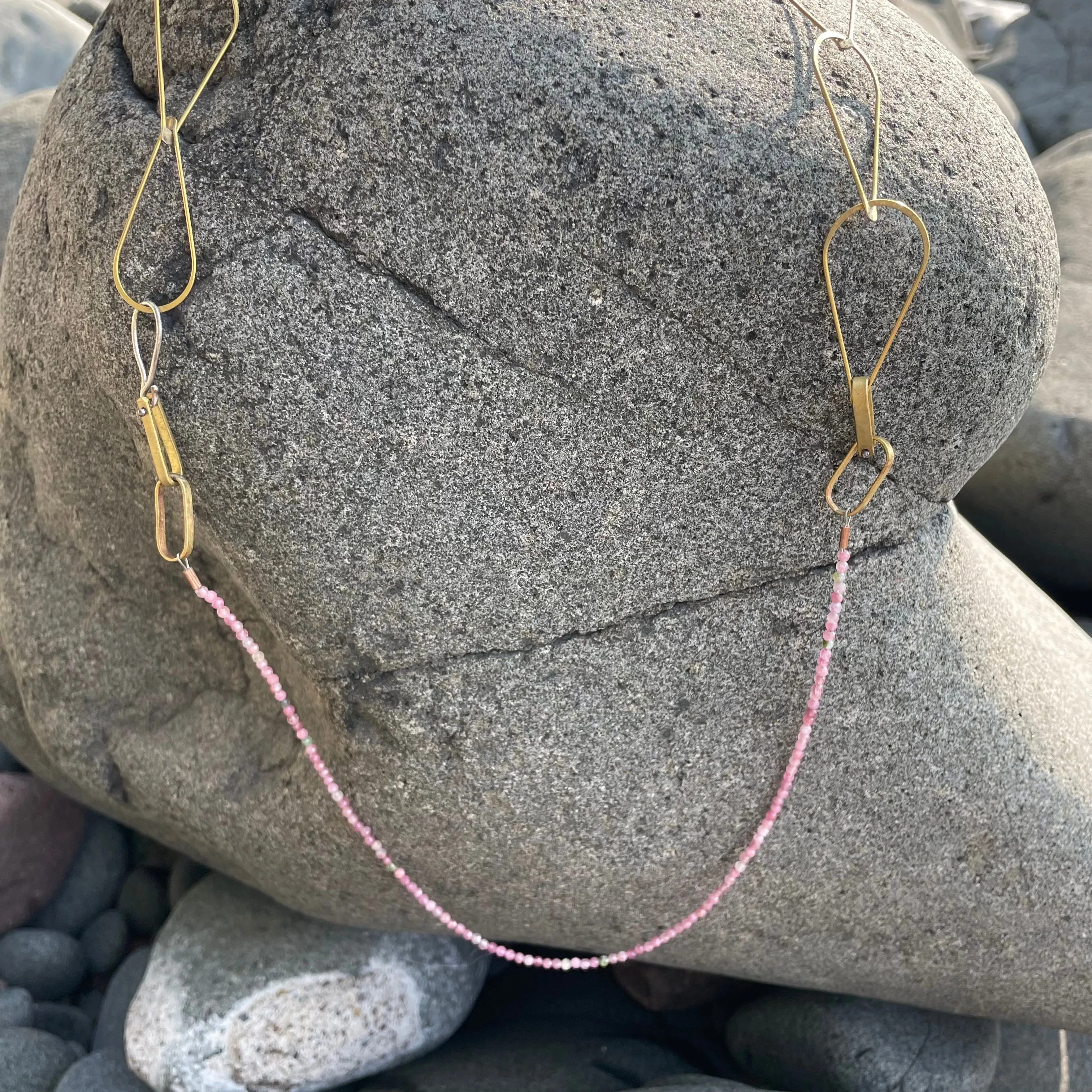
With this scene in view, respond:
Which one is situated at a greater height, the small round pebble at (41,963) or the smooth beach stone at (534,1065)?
the smooth beach stone at (534,1065)

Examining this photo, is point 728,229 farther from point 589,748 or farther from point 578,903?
point 578,903

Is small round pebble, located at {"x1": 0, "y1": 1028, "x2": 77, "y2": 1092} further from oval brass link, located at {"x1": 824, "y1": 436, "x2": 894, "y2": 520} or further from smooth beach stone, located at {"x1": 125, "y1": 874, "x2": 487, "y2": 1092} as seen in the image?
oval brass link, located at {"x1": 824, "y1": 436, "x2": 894, "y2": 520}

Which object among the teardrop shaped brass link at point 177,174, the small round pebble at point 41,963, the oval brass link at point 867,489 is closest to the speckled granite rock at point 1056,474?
the oval brass link at point 867,489

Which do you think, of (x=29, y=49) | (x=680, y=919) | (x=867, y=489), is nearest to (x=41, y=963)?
(x=680, y=919)

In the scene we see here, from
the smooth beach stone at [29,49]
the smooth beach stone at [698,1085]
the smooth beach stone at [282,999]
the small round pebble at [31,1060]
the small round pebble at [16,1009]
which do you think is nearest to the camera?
the smooth beach stone at [698,1085]

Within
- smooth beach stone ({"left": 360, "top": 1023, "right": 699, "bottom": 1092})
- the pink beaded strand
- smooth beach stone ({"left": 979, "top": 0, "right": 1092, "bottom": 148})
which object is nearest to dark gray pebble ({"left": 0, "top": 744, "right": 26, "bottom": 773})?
the pink beaded strand

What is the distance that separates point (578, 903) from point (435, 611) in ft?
2.02

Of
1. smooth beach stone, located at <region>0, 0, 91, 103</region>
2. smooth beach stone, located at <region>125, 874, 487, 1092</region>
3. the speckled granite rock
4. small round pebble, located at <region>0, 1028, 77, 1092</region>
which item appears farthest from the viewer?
smooth beach stone, located at <region>0, 0, 91, 103</region>

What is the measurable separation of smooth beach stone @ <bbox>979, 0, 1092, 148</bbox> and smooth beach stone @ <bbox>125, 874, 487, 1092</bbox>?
499 centimetres

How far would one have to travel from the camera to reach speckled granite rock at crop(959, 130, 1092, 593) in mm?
2848

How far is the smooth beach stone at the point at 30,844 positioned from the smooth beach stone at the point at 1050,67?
5260mm

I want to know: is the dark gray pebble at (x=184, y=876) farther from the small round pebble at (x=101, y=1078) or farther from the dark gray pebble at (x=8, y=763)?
the dark gray pebble at (x=8, y=763)

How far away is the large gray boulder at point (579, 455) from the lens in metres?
1.55

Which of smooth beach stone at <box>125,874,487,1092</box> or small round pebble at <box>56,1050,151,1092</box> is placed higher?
smooth beach stone at <box>125,874,487,1092</box>
